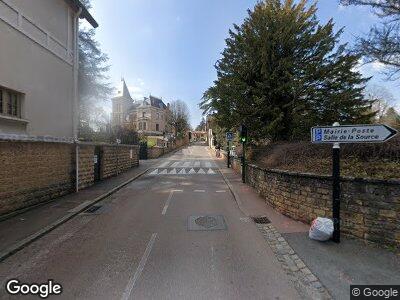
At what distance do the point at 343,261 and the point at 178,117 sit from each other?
88.0m

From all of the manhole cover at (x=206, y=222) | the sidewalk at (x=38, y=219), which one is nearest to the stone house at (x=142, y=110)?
the sidewalk at (x=38, y=219)

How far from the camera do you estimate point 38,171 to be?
34.8ft

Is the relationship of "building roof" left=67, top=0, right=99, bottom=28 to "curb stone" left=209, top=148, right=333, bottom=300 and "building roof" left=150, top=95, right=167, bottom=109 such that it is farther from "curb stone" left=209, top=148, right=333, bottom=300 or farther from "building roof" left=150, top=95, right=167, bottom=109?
"building roof" left=150, top=95, right=167, bottom=109

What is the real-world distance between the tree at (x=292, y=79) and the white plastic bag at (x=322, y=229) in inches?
321

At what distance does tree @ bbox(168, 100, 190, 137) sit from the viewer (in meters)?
89.6

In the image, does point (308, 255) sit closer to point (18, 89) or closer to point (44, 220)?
point (44, 220)

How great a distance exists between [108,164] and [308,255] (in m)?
15.3

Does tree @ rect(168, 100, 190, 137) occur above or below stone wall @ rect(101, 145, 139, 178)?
above

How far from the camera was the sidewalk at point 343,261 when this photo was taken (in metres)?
4.93

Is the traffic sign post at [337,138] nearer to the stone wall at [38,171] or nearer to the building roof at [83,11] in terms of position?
the stone wall at [38,171]

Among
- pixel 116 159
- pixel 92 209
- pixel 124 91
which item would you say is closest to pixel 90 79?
pixel 116 159

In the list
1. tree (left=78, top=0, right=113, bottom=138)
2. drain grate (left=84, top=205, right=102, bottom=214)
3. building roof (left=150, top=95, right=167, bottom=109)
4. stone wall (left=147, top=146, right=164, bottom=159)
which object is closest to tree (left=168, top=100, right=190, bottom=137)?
building roof (left=150, top=95, right=167, bottom=109)

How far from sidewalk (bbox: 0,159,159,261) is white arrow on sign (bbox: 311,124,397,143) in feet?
22.9

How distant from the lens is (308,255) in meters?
6.05
